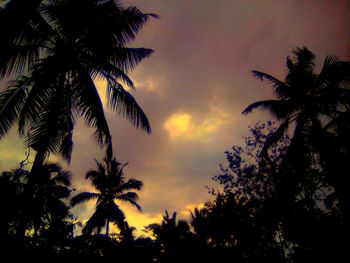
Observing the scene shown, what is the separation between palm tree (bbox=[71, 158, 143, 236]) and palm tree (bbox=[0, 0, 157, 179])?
43.3ft

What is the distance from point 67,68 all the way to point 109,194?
1568cm

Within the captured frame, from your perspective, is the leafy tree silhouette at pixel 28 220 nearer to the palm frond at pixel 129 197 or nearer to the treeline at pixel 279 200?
the treeline at pixel 279 200

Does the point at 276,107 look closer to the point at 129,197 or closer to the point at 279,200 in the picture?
the point at 279,200

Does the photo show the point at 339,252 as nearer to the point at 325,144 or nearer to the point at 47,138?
the point at 325,144

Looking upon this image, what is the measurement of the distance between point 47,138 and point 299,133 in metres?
11.1

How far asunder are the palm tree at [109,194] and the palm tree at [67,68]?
13208 millimetres

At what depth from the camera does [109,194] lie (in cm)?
2112

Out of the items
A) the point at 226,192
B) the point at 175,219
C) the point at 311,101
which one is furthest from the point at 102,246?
the point at 311,101

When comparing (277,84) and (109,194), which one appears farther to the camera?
(109,194)

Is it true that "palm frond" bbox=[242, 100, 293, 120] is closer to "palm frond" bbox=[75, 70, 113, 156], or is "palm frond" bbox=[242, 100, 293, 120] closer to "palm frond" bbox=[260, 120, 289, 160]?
"palm frond" bbox=[260, 120, 289, 160]

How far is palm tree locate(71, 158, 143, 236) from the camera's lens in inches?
764

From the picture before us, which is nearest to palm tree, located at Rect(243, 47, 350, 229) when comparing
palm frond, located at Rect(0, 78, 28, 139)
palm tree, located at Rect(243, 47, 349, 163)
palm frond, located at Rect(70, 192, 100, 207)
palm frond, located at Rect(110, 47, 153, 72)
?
palm tree, located at Rect(243, 47, 349, 163)

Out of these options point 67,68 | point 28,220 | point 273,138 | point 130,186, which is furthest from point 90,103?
point 130,186

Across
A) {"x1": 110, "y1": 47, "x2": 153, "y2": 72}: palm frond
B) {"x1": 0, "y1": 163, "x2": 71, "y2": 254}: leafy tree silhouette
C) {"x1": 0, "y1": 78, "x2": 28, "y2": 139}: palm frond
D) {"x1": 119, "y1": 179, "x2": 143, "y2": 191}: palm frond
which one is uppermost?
{"x1": 119, "y1": 179, "x2": 143, "y2": 191}: palm frond
